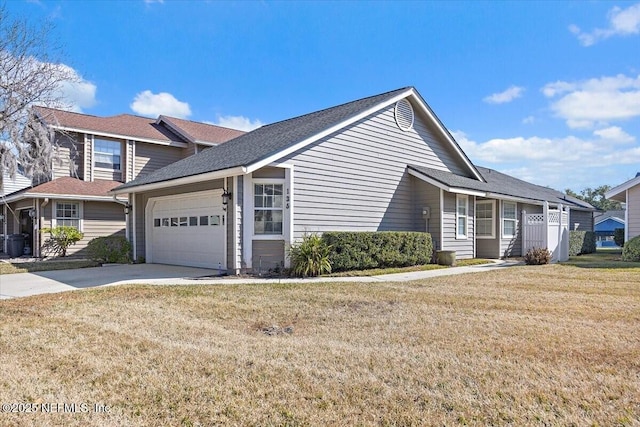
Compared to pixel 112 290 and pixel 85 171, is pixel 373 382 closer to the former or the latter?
pixel 112 290

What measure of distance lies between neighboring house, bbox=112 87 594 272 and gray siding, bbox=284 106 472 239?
0.03m

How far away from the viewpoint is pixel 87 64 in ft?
43.8

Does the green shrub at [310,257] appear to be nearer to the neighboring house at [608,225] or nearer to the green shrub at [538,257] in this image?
the green shrub at [538,257]

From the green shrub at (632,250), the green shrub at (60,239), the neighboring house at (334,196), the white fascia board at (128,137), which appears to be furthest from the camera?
the white fascia board at (128,137)

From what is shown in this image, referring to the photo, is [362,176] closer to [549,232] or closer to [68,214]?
[549,232]

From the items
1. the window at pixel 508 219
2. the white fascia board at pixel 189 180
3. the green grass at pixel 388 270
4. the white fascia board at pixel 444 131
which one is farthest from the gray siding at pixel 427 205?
the white fascia board at pixel 189 180

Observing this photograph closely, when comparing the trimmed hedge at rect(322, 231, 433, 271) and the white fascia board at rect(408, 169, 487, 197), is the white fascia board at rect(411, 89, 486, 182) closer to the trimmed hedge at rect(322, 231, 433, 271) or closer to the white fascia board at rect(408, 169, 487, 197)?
the white fascia board at rect(408, 169, 487, 197)

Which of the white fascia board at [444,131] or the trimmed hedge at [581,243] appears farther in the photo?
the trimmed hedge at [581,243]

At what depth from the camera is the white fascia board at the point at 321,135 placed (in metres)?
10.4

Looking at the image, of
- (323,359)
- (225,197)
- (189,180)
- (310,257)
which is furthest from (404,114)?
(323,359)

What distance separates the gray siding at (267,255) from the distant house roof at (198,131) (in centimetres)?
1231

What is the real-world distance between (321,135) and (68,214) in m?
12.2

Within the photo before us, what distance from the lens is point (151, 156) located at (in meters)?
21.4

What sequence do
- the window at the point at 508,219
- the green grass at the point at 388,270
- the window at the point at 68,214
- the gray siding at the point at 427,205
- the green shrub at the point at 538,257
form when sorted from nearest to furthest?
the green grass at the point at 388,270 → the green shrub at the point at 538,257 → the gray siding at the point at 427,205 → the window at the point at 508,219 → the window at the point at 68,214
